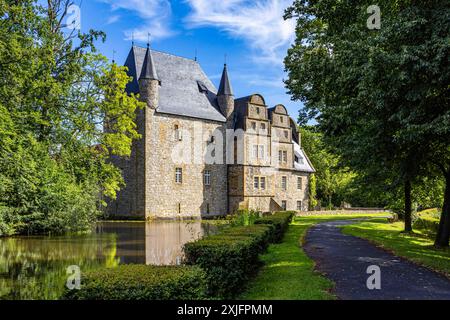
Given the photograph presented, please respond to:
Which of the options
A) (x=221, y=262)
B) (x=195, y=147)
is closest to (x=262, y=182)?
(x=195, y=147)

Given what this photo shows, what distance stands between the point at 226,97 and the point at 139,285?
120ft

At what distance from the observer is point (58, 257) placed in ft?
47.5

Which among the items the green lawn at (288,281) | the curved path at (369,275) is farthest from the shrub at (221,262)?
the curved path at (369,275)

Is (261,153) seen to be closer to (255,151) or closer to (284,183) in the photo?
(255,151)

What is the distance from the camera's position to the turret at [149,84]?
116ft

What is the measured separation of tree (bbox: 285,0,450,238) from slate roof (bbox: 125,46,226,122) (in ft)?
76.3

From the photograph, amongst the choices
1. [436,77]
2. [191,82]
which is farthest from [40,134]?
[191,82]

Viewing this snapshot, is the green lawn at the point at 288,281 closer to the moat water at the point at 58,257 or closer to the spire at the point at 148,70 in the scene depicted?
the moat water at the point at 58,257

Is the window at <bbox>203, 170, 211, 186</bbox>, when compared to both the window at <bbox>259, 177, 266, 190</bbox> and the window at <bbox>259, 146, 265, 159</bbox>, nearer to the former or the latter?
the window at <bbox>259, 177, 266, 190</bbox>

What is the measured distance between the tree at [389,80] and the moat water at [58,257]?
22.2 feet

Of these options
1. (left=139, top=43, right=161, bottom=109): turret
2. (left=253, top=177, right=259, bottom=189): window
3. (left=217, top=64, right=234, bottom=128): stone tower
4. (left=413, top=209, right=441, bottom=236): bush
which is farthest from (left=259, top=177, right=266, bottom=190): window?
(left=413, top=209, right=441, bottom=236): bush

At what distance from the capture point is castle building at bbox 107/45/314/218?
118 ft
